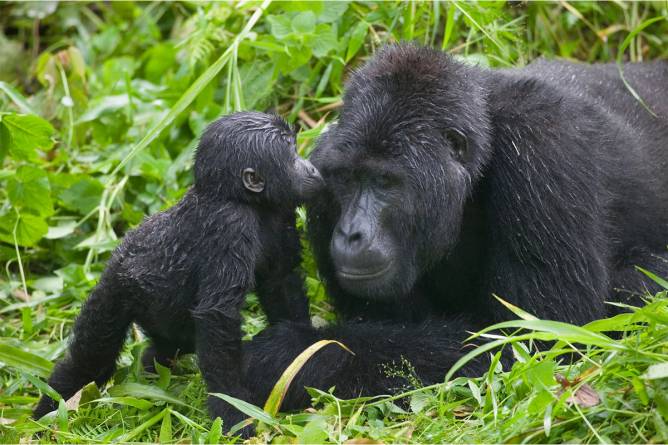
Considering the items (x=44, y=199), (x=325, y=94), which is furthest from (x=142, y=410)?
(x=325, y=94)

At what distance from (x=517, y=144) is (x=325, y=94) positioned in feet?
8.36

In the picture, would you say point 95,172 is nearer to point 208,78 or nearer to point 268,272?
point 208,78

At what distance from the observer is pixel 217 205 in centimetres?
440

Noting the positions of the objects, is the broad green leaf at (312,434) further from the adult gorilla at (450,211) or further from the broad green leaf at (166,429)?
the broad green leaf at (166,429)

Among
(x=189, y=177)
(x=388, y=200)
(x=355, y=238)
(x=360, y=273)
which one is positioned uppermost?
(x=388, y=200)

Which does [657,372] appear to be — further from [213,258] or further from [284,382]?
[213,258]

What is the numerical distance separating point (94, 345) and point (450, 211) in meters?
1.78

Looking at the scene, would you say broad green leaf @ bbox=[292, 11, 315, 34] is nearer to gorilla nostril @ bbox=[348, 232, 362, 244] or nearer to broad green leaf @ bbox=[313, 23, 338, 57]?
broad green leaf @ bbox=[313, 23, 338, 57]

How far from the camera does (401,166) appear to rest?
4.48 m

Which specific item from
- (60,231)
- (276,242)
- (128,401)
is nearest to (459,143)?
(276,242)

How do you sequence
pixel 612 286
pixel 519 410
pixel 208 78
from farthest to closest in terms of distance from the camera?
pixel 208 78 → pixel 612 286 → pixel 519 410

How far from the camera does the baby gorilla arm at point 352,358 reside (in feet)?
15.2

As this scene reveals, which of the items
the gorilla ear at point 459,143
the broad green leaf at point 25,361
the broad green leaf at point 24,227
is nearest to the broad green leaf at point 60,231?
the broad green leaf at point 24,227

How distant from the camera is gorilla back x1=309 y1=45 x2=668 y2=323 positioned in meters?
4.52
